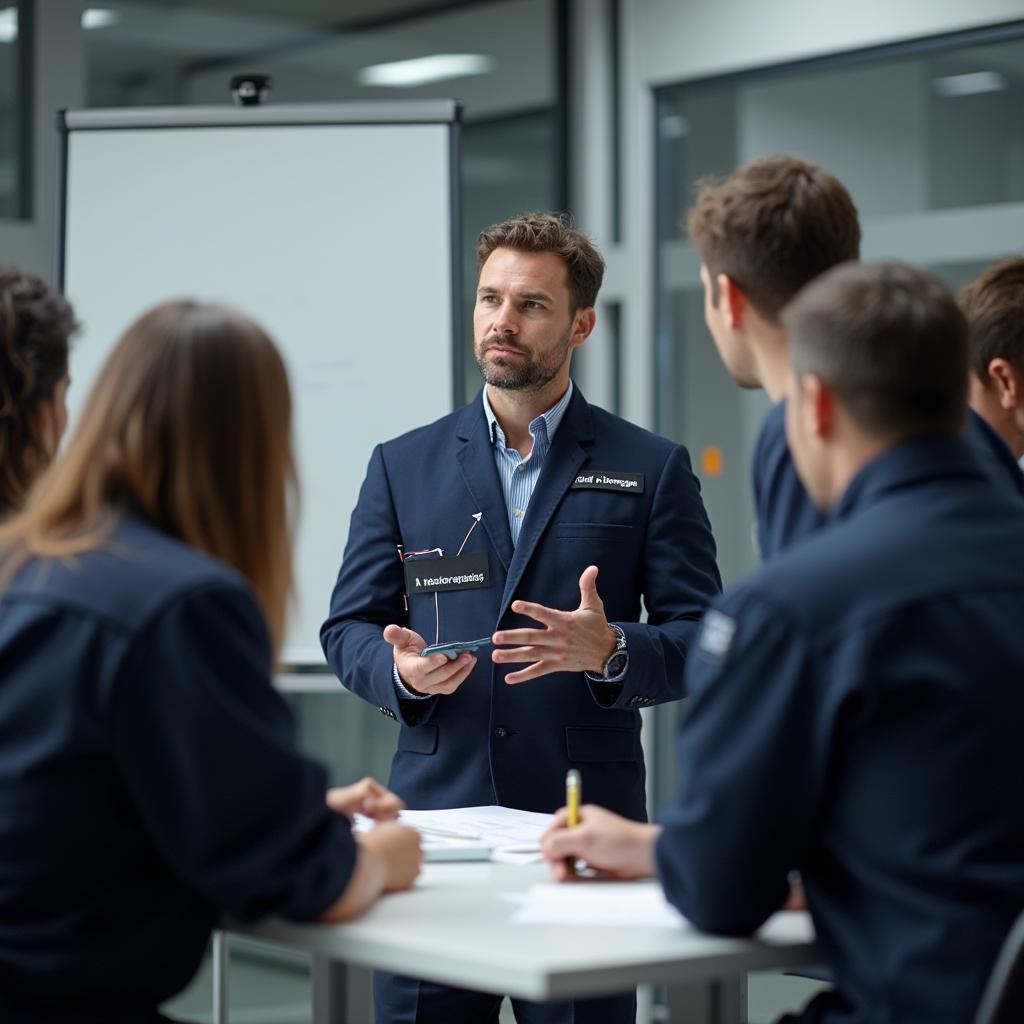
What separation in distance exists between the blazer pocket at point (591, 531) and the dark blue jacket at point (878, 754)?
1295 mm

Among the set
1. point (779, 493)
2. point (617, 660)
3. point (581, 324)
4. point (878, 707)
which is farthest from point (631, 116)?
point (878, 707)

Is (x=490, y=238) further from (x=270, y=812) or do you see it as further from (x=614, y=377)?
(x=614, y=377)

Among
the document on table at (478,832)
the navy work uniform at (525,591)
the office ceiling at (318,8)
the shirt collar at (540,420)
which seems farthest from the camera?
the office ceiling at (318,8)

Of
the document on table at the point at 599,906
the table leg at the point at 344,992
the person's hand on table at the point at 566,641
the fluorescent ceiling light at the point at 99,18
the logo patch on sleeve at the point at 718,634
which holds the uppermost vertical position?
the fluorescent ceiling light at the point at 99,18

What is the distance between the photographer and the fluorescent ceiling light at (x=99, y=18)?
484 cm

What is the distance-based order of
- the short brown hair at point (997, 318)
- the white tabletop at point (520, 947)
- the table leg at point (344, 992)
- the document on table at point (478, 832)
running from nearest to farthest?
the white tabletop at point (520, 947) < the table leg at point (344, 992) < the document on table at point (478, 832) < the short brown hair at point (997, 318)

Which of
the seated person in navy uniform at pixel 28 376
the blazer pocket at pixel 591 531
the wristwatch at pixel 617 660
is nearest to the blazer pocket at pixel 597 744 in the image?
the wristwatch at pixel 617 660

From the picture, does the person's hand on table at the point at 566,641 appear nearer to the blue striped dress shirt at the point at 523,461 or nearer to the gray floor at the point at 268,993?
the blue striped dress shirt at the point at 523,461

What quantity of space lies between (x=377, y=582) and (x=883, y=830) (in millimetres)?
1596

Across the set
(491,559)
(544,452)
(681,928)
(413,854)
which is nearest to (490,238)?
(544,452)

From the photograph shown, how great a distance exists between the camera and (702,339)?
5.40m

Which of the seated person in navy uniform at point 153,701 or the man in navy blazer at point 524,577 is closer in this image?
the seated person in navy uniform at point 153,701

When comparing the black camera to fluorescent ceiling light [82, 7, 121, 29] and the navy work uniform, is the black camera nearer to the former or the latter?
fluorescent ceiling light [82, 7, 121, 29]

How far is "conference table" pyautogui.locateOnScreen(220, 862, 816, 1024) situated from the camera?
63.3 inches
